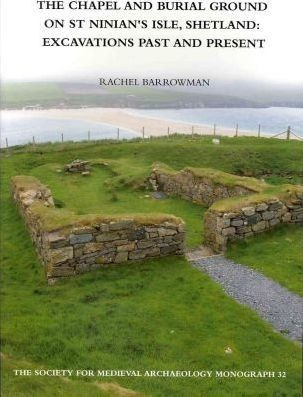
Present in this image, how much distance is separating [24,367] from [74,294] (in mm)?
3818

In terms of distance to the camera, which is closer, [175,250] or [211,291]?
[211,291]

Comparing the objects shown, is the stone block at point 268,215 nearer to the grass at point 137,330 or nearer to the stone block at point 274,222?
the stone block at point 274,222

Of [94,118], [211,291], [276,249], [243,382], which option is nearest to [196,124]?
[94,118]

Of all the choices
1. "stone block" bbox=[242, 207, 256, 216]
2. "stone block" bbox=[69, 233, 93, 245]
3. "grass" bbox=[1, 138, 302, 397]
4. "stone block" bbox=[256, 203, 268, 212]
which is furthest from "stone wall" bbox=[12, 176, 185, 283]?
"stone block" bbox=[256, 203, 268, 212]

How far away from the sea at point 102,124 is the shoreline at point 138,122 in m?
0.52

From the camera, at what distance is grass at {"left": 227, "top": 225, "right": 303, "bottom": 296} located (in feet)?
44.0

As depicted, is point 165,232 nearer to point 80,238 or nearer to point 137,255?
point 137,255

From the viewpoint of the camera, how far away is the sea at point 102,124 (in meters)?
36.3

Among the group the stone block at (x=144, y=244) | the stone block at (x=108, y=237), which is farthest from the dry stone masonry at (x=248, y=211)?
the stone block at (x=108, y=237)

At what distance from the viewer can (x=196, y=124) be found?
4784cm

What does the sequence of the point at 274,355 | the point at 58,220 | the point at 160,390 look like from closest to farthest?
the point at 160,390 < the point at 274,355 < the point at 58,220

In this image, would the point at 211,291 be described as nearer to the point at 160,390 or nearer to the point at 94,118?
the point at 160,390

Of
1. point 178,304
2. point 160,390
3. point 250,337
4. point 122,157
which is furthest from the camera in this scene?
point 122,157

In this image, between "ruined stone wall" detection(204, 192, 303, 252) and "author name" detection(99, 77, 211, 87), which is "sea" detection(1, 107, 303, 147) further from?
"author name" detection(99, 77, 211, 87)
